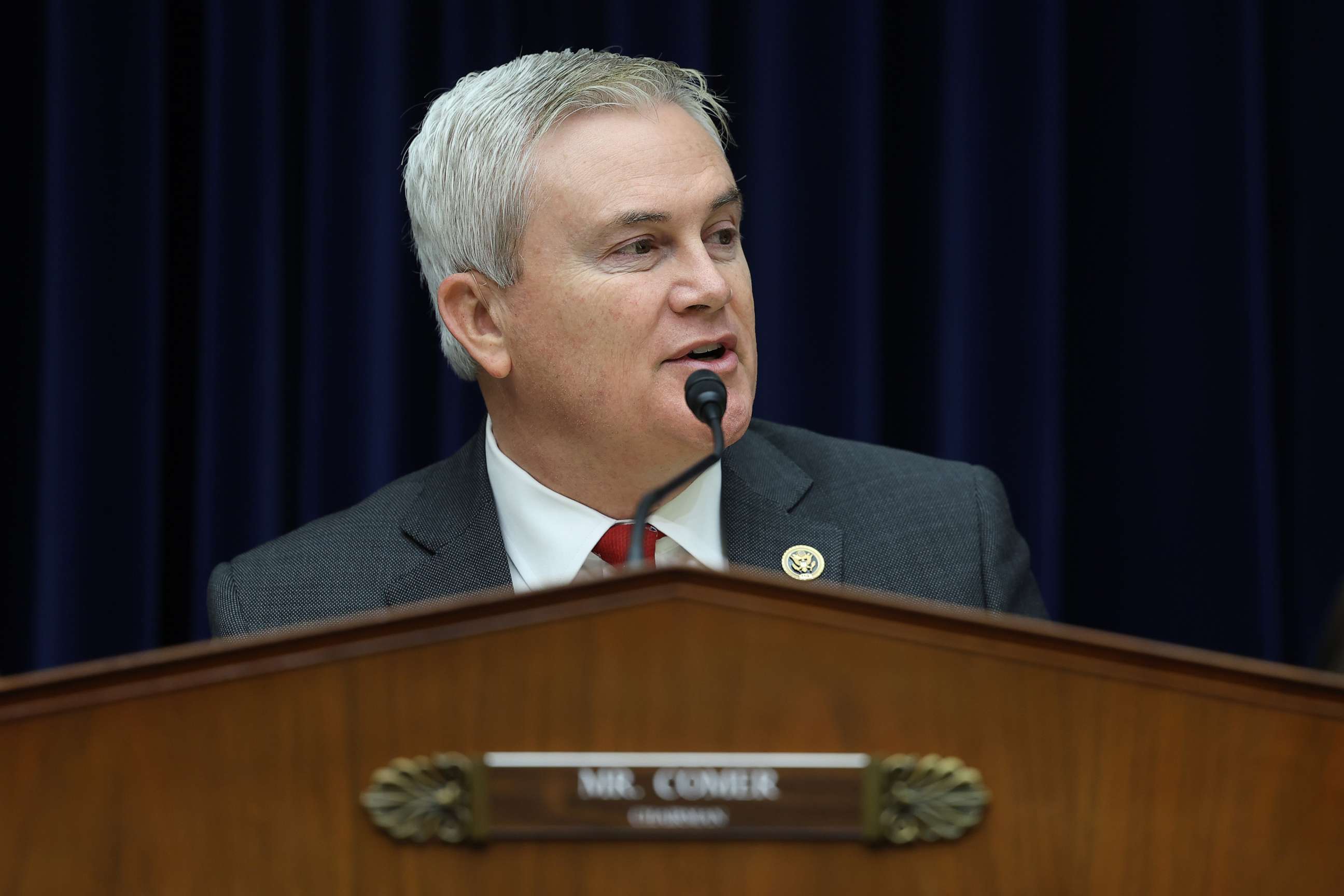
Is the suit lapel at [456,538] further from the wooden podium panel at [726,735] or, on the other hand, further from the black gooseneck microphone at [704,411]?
the wooden podium panel at [726,735]

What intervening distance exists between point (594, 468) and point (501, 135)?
388mm

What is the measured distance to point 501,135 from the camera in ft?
5.27

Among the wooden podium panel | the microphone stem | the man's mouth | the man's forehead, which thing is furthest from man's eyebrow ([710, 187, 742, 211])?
the wooden podium panel

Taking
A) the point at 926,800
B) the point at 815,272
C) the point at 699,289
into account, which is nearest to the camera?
the point at 926,800

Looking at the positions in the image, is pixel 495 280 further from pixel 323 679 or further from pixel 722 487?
pixel 323 679

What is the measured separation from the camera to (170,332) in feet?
6.95

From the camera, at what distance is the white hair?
1.59m

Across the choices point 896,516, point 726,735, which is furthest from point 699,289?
point 726,735

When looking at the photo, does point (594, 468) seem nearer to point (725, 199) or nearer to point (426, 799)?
point (725, 199)

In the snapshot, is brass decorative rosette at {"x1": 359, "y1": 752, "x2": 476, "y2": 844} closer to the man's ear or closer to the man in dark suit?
the man in dark suit

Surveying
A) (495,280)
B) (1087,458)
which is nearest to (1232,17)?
(1087,458)

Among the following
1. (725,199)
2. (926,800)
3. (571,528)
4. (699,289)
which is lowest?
(926,800)

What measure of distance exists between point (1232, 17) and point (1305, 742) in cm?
164

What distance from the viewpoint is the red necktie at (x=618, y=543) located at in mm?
1574
